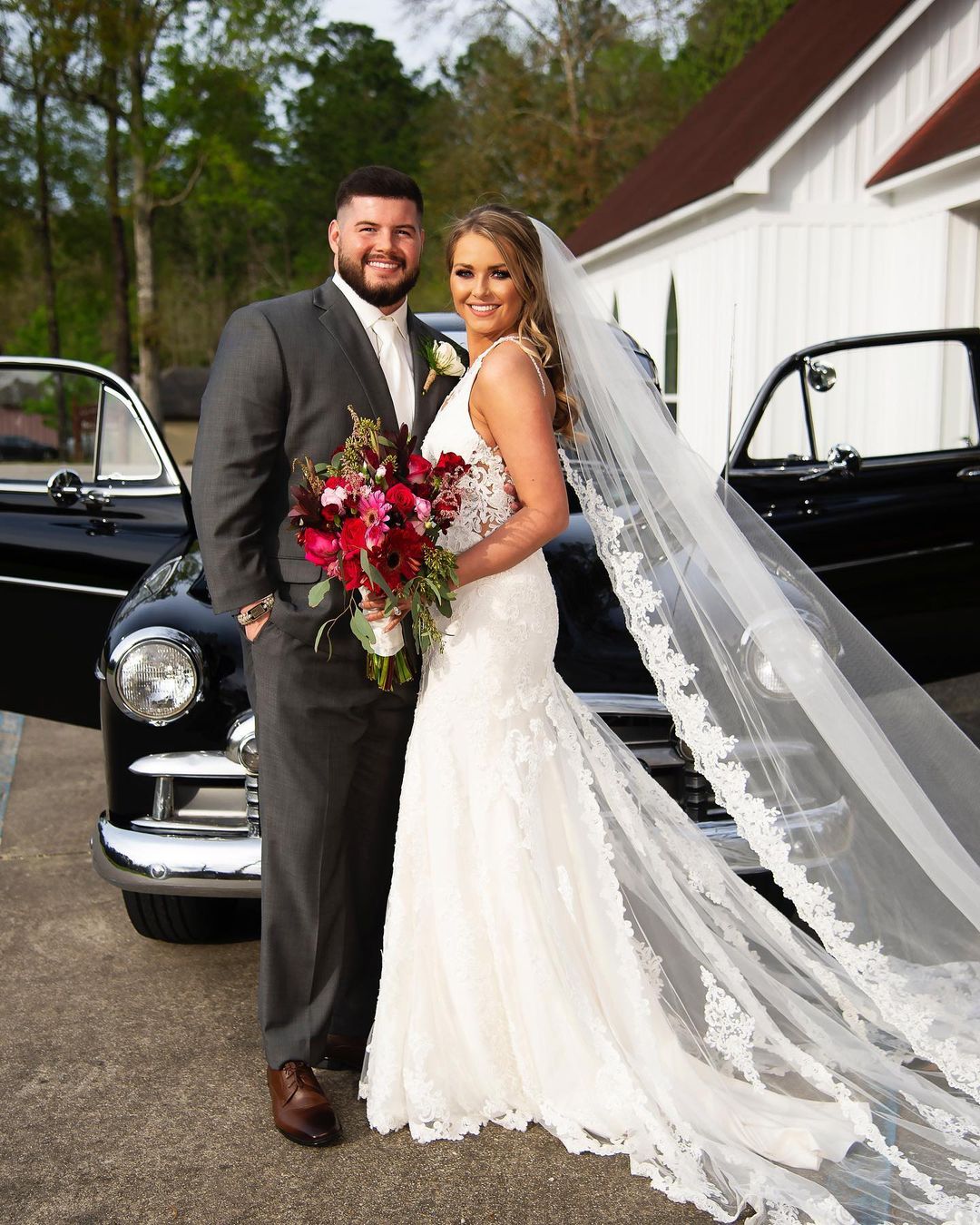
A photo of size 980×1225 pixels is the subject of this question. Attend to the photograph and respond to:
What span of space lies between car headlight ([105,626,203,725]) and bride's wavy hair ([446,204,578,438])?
4.15ft

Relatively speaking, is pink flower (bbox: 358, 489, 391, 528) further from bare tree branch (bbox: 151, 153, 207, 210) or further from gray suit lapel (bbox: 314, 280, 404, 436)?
bare tree branch (bbox: 151, 153, 207, 210)

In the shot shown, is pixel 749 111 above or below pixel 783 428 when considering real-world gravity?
above

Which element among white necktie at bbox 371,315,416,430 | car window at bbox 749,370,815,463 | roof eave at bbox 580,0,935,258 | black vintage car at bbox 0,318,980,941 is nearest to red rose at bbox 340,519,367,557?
white necktie at bbox 371,315,416,430

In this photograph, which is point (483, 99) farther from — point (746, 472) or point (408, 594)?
point (408, 594)

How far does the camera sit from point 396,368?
9.91 ft

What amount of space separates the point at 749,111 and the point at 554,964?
11775mm

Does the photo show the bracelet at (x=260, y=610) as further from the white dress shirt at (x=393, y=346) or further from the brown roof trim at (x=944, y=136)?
the brown roof trim at (x=944, y=136)

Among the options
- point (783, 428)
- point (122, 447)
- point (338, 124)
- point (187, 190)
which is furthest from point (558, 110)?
point (338, 124)

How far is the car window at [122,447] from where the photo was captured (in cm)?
490

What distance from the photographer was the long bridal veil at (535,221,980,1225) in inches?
112

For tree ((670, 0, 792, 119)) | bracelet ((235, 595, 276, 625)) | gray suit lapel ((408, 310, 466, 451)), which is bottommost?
bracelet ((235, 595, 276, 625))

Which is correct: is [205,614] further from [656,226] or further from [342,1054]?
[656,226]

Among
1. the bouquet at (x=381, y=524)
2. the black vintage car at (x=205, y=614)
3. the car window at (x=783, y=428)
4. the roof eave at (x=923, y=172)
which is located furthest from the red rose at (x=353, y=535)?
the car window at (x=783, y=428)

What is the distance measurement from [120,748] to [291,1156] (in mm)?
1191
